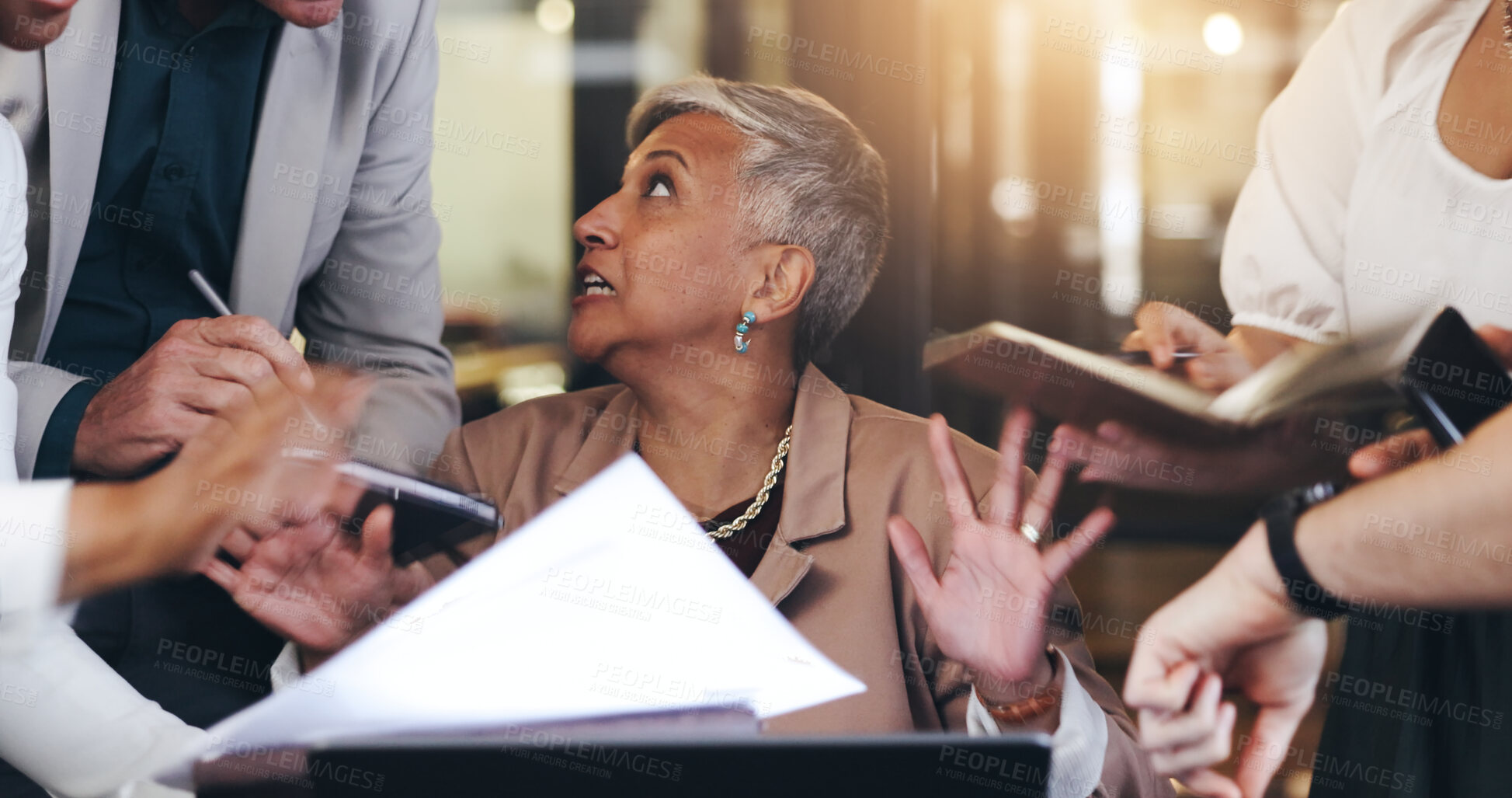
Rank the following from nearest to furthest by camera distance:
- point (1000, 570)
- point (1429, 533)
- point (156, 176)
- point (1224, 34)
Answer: point (1429, 533), point (1000, 570), point (156, 176), point (1224, 34)

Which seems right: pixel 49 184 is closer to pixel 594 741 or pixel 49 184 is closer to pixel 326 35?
pixel 326 35

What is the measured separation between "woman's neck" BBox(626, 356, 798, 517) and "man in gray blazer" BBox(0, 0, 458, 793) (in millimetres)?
318

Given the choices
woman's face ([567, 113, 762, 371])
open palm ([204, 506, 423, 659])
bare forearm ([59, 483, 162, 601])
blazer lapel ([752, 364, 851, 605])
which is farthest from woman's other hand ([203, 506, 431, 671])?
blazer lapel ([752, 364, 851, 605])

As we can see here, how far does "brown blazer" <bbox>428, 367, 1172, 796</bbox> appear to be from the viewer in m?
1.37

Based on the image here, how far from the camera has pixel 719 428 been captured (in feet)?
4.87

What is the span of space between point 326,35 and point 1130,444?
114 cm

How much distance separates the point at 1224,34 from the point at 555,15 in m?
0.90

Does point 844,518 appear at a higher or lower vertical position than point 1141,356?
lower

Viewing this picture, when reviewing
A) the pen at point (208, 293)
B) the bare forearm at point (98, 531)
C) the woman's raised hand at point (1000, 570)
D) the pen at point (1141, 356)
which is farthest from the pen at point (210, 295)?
the pen at point (1141, 356)

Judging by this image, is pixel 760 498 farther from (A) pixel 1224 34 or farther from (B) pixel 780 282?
(A) pixel 1224 34

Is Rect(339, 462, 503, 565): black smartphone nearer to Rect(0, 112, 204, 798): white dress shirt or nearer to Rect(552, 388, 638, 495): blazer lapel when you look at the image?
Rect(552, 388, 638, 495): blazer lapel

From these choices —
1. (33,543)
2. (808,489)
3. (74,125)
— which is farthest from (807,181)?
(33,543)

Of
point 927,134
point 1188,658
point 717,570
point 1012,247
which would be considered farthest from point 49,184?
point 1188,658

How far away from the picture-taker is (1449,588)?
121 cm
